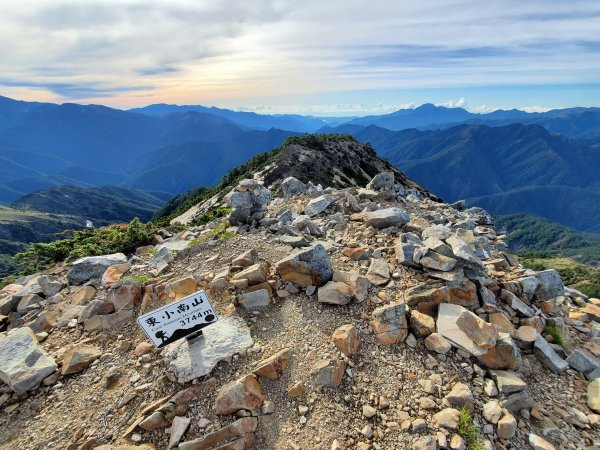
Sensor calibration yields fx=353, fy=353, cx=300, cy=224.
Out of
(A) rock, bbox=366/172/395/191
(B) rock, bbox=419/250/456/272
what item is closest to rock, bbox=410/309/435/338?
(B) rock, bbox=419/250/456/272

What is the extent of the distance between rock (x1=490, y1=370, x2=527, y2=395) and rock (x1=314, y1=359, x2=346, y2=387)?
3.11 meters

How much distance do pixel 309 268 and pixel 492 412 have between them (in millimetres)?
4578

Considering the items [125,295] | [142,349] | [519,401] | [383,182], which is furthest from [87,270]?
[383,182]

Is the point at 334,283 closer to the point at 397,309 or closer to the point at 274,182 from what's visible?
the point at 397,309

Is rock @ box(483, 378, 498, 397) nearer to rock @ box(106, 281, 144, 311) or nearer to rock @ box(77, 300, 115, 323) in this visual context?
rock @ box(106, 281, 144, 311)

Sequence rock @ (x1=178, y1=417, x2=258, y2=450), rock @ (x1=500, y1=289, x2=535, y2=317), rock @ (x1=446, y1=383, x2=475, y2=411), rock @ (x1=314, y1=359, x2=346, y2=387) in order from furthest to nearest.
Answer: rock @ (x1=500, y1=289, x2=535, y2=317) < rock @ (x1=314, y1=359, x2=346, y2=387) < rock @ (x1=446, y1=383, x2=475, y2=411) < rock @ (x1=178, y1=417, x2=258, y2=450)

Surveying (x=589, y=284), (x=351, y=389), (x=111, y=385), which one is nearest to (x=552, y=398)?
(x=351, y=389)

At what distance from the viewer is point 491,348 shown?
7371mm

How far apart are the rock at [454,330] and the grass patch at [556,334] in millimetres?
2985

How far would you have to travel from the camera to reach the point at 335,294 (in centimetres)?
823

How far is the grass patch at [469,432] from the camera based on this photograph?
19.3 feet

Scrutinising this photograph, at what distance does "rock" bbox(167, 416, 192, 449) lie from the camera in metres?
5.91

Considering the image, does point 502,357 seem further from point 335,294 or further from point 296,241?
point 296,241

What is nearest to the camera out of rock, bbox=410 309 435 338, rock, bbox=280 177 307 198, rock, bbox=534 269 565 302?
rock, bbox=410 309 435 338
